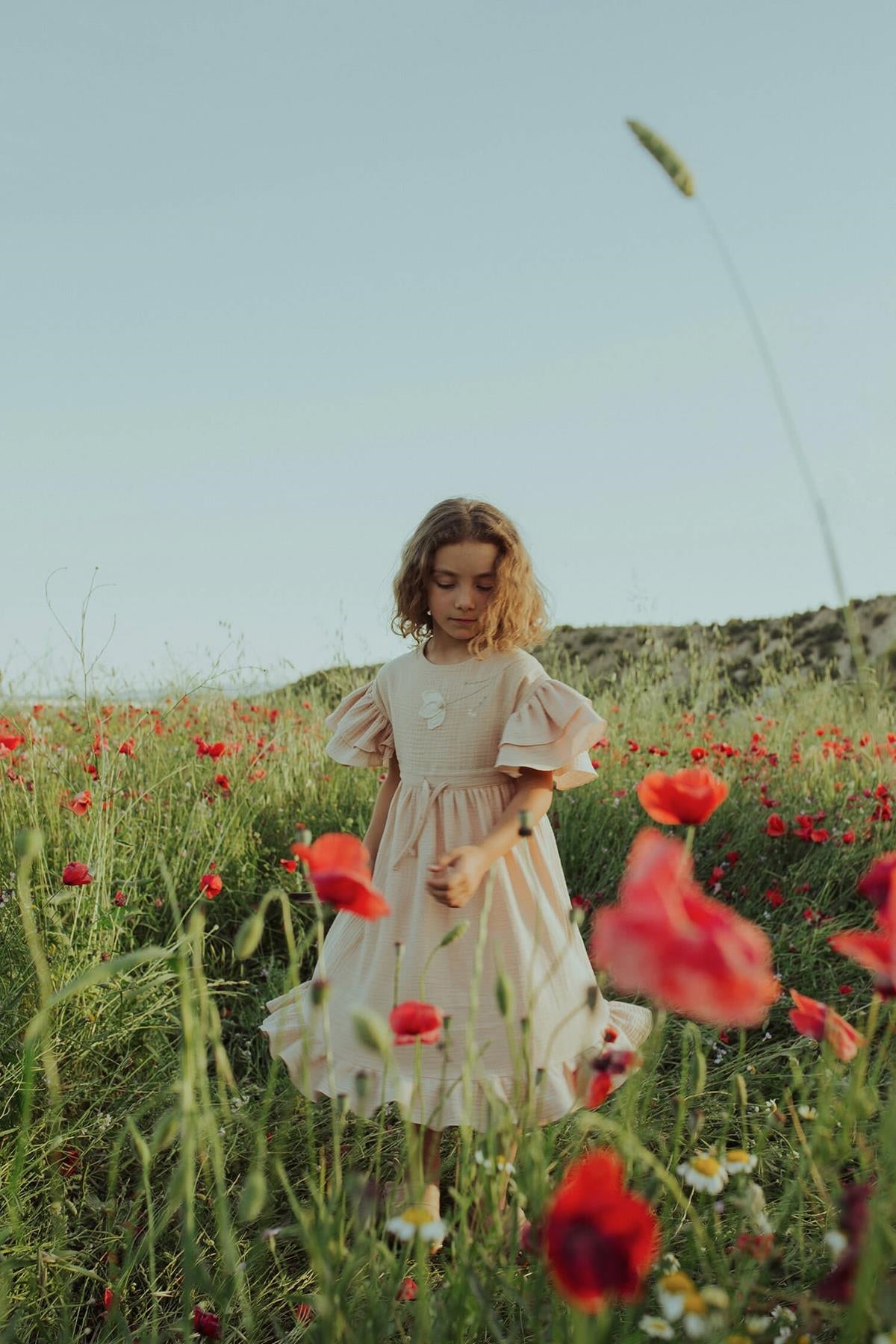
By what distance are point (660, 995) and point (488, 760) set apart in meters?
1.48

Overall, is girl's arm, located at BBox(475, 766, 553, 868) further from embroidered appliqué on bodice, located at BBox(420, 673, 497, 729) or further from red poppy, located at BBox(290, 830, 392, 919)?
red poppy, located at BBox(290, 830, 392, 919)

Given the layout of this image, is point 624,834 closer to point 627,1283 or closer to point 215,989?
point 215,989

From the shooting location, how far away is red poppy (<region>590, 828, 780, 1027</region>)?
2.33 ft

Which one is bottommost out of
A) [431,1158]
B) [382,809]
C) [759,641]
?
[431,1158]

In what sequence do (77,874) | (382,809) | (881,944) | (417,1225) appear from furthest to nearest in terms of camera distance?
(382,809), (77,874), (417,1225), (881,944)

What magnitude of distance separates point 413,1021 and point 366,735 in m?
1.40

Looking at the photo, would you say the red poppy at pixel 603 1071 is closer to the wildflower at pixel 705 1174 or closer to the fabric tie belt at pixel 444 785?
the wildflower at pixel 705 1174

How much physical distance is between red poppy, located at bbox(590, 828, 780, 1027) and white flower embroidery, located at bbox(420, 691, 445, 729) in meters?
1.47

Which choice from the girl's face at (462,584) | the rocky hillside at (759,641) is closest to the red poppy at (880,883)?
the girl's face at (462,584)

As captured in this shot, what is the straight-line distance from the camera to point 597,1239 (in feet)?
2.28

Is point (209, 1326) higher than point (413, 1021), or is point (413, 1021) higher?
point (413, 1021)

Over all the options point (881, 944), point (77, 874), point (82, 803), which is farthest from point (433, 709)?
point (881, 944)

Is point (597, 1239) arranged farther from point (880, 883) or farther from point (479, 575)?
point (479, 575)

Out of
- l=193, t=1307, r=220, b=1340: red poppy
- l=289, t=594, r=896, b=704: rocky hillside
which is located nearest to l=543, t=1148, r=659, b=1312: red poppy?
l=193, t=1307, r=220, b=1340: red poppy
